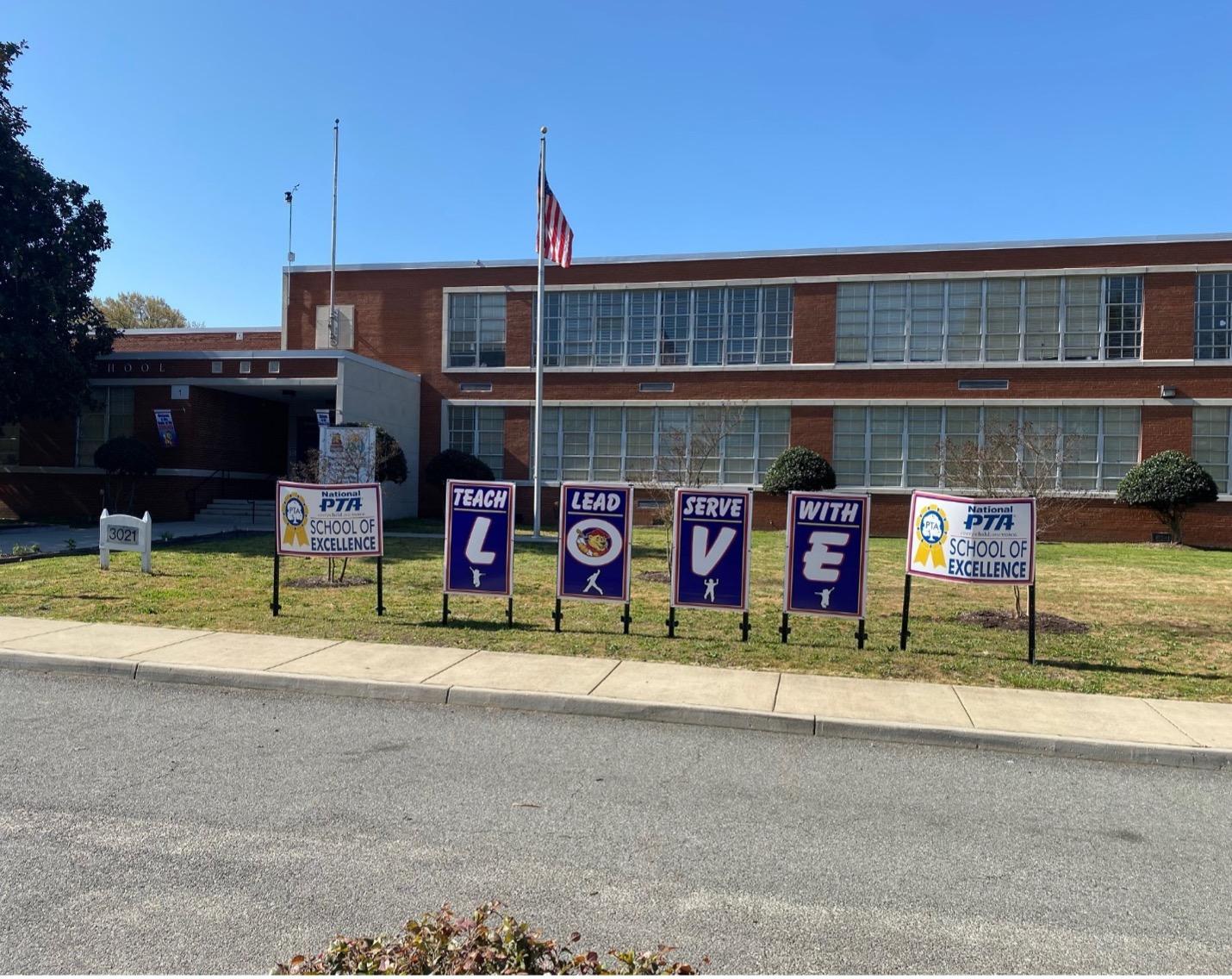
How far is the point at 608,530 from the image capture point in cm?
1015

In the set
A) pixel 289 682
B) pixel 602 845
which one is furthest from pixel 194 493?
pixel 602 845

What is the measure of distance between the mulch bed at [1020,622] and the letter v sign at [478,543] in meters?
5.96

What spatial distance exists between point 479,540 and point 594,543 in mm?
1344

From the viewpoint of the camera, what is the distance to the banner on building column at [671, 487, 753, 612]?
9758 millimetres

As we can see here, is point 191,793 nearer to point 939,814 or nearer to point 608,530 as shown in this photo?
point 939,814

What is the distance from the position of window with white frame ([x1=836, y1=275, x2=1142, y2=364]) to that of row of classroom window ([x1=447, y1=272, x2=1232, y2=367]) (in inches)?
1.0

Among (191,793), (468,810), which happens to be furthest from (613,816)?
(191,793)

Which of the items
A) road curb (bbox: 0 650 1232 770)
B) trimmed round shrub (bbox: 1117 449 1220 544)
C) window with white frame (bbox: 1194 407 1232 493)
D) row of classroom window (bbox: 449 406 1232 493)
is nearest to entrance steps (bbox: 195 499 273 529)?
row of classroom window (bbox: 449 406 1232 493)

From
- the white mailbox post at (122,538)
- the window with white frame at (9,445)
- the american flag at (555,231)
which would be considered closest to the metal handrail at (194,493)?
the window with white frame at (9,445)

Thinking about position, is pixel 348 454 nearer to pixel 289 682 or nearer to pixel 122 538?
pixel 122 538

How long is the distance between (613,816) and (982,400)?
24.3m

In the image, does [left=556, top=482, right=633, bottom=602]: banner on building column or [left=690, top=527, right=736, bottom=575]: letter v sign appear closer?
[left=690, top=527, right=736, bottom=575]: letter v sign

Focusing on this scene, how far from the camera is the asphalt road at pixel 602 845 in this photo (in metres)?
3.71

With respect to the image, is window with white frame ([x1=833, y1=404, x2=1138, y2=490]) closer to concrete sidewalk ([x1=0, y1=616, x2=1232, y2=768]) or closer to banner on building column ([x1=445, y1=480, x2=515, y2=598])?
banner on building column ([x1=445, y1=480, x2=515, y2=598])
